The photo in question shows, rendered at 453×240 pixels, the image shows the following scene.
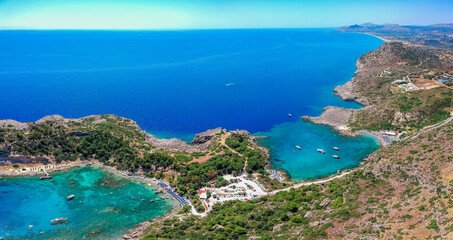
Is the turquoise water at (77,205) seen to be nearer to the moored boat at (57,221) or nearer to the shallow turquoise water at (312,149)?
the moored boat at (57,221)

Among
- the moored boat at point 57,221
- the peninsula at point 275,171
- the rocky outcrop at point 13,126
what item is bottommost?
the moored boat at point 57,221

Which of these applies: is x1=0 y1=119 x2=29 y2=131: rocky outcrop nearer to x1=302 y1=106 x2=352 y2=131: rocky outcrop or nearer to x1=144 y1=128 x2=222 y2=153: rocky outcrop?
x1=144 y1=128 x2=222 y2=153: rocky outcrop

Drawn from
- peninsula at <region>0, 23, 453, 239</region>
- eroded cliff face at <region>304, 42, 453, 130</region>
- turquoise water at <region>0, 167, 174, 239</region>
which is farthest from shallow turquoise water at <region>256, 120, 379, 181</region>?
turquoise water at <region>0, 167, 174, 239</region>

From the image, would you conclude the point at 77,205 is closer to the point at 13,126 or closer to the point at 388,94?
the point at 13,126

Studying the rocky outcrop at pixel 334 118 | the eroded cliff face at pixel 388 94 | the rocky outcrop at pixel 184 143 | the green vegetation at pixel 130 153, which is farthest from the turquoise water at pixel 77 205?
the eroded cliff face at pixel 388 94

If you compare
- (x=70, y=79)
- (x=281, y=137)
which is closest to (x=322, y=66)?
(x=281, y=137)
